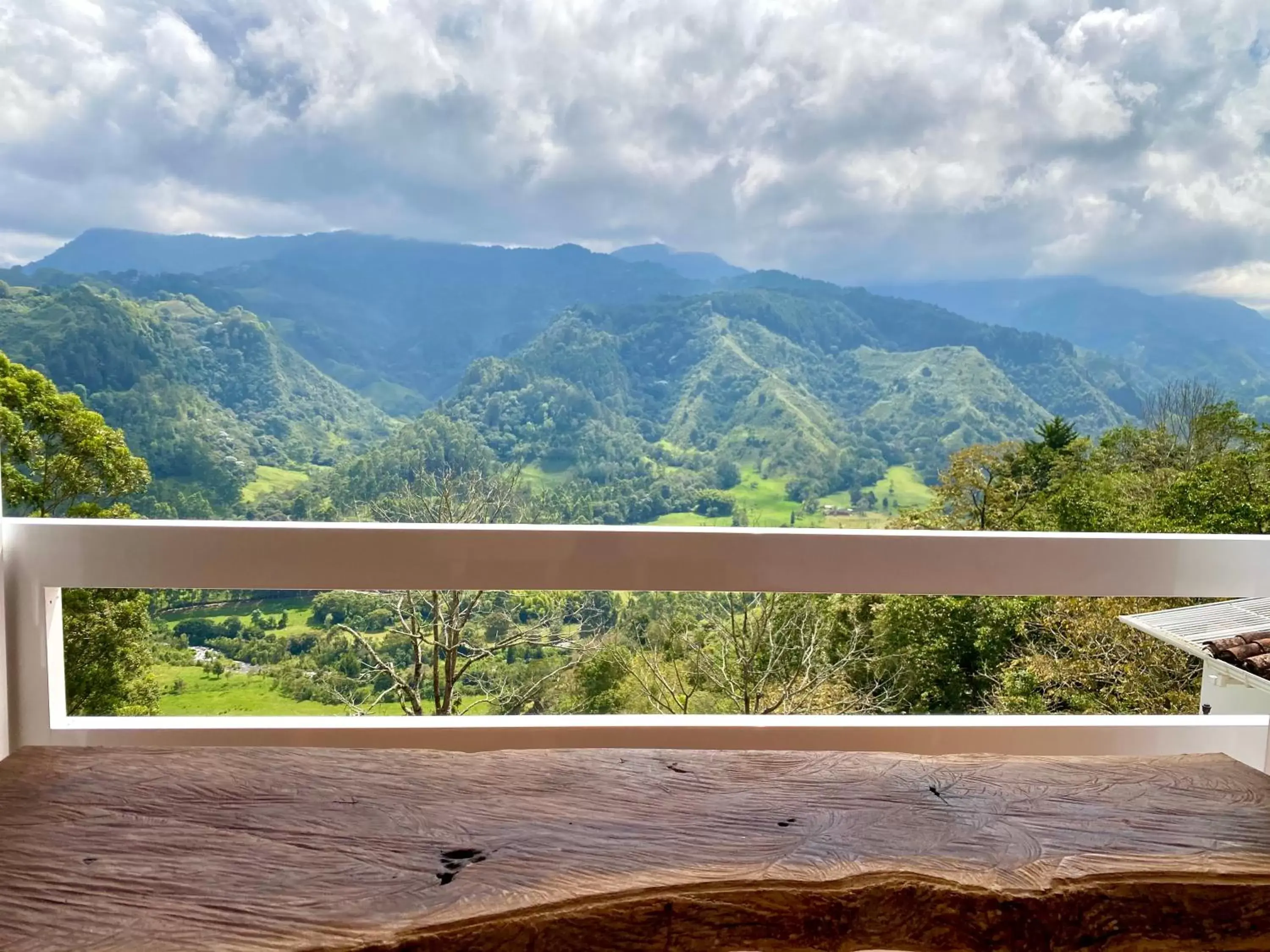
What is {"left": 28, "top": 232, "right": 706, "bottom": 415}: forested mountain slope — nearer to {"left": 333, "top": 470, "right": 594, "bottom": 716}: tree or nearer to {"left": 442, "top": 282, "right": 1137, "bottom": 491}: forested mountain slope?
{"left": 442, "top": 282, "right": 1137, "bottom": 491}: forested mountain slope

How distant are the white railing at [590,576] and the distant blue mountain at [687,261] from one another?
8.37 ft

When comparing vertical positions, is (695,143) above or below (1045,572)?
above

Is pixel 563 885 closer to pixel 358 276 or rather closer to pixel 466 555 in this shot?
pixel 466 555

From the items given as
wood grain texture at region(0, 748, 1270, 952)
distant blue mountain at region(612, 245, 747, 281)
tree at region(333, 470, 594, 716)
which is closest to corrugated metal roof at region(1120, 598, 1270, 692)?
wood grain texture at region(0, 748, 1270, 952)

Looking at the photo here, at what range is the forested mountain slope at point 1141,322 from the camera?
10.6 ft

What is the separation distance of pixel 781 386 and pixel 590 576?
2.31m

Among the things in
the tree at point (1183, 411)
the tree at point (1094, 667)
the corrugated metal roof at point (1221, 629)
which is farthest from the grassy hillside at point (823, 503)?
the corrugated metal roof at point (1221, 629)

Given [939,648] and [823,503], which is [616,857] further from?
[939,648]

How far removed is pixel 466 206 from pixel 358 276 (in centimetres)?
59

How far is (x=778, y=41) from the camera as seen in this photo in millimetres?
2926

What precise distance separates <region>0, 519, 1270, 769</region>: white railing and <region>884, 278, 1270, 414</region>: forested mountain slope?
6.25 feet

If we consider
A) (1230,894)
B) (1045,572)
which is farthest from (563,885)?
(1045,572)

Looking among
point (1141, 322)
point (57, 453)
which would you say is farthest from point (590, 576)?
point (1141, 322)

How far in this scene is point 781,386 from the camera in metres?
3.79
